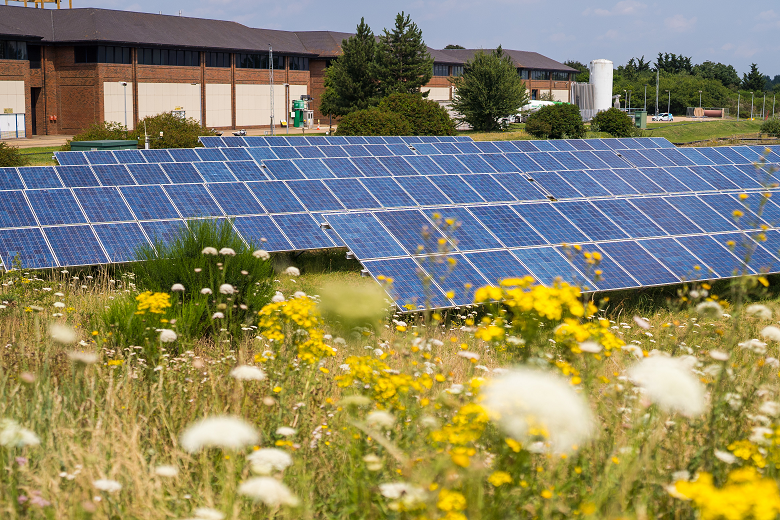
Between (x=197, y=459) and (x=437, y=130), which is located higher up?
(x=437, y=130)

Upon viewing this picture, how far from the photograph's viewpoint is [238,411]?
5625mm

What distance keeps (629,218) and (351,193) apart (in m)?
5.95

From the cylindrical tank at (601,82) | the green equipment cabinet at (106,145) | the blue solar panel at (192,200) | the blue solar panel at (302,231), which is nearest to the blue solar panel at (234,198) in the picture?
the blue solar panel at (192,200)

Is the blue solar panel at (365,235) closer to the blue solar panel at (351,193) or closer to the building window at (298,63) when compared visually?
the blue solar panel at (351,193)

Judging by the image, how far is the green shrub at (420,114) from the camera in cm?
4994

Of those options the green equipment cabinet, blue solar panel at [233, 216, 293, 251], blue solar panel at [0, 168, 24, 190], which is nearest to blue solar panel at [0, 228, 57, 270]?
blue solar panel at [0, 168, 24, 190]

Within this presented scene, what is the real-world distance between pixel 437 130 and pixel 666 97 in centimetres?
9816

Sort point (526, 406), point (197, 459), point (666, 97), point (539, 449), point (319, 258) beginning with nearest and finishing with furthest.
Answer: point (526, 406) < point (539, 449) < point (197, 459) < point (319, 258) < point (666, 97)

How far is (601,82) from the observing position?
10012 cm

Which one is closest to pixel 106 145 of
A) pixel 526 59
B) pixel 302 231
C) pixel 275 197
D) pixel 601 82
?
pixel 275 197

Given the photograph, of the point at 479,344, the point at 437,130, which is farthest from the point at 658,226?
the point at 437,130

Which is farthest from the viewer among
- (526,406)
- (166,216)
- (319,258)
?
(319,258)

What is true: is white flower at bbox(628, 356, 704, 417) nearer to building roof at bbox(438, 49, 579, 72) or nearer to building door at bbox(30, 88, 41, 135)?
building door at bbox(30, 88, 41, 135)

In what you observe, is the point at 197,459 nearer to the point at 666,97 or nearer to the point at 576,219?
the point at 576,219
